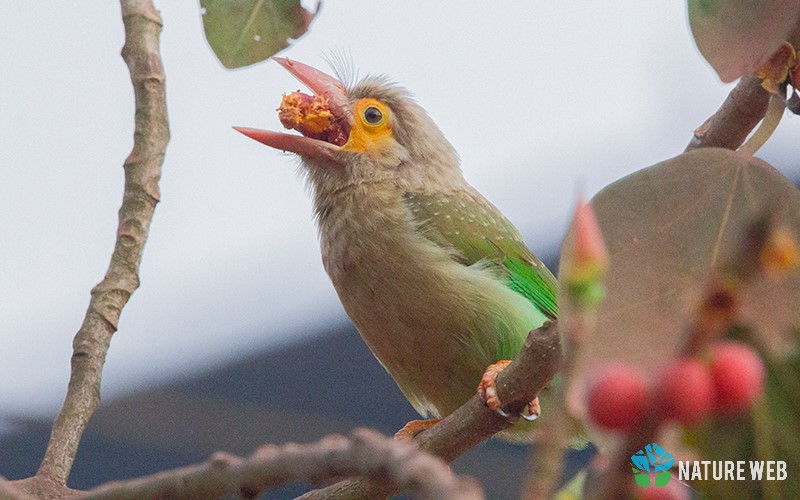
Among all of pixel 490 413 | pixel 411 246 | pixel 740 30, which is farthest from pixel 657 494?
pixel 411 246

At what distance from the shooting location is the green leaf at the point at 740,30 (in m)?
1.04

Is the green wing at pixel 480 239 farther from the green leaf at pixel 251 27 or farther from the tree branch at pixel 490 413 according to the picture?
the green leaf at pixel 251 27

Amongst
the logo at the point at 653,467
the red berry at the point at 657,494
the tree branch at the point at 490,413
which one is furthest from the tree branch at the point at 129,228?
the red berry at the point at 657,494

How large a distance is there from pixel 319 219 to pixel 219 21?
1079 millimetres

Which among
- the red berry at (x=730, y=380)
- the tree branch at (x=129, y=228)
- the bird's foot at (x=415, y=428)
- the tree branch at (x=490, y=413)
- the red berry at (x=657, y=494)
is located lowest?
the red berry at (x=657, y=494)

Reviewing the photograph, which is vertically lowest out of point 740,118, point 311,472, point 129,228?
point 311,472

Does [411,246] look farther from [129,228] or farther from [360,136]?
[129,228]

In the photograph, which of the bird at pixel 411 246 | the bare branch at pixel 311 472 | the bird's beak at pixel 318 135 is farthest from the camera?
the bird's beak at pixel 318 135

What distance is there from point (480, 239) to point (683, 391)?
2230 mm

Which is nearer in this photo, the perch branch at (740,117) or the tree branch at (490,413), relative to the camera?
the perch branch at (740,117)

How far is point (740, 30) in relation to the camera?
1.07m

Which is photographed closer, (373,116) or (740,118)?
(740,118)

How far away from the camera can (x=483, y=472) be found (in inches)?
175

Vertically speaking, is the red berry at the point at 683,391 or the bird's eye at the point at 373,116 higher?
the bird's eye at the point at 373,116
